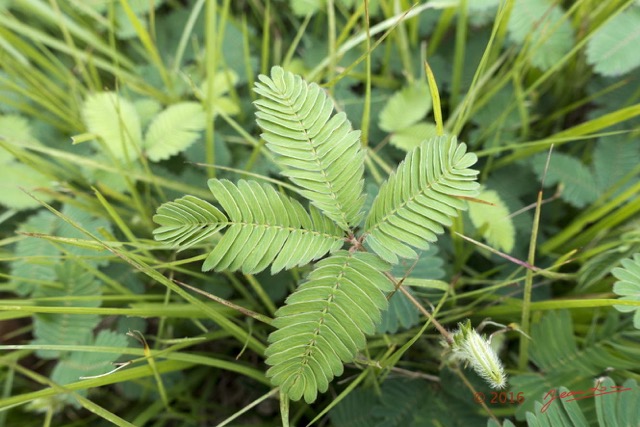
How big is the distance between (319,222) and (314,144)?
0.47 feet

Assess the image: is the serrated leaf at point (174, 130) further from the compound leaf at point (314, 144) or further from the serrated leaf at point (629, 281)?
the serrated leaf at point (629, 281)

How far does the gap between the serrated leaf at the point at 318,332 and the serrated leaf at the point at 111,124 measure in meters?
0.69

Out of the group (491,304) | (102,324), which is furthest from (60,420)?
(491,304)

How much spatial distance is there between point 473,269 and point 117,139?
104 centimetres

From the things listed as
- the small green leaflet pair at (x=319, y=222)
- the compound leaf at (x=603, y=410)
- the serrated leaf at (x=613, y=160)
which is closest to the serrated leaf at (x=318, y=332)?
the small green leaflet pair at (x=319, y=222)

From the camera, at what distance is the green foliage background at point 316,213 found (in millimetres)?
876

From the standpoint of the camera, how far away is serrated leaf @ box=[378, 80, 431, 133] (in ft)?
4.18

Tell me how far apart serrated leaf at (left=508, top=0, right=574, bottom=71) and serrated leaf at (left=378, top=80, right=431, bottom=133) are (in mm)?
284

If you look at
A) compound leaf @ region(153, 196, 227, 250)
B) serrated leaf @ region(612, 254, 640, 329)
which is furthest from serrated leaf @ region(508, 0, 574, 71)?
compound leaf @ region(153, 196, 227, 250)

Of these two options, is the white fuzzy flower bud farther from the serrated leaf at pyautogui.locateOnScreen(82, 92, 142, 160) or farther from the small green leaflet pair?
the serrated leaf at pyautogui.locateOnScreen(82, 92, 142, 160)

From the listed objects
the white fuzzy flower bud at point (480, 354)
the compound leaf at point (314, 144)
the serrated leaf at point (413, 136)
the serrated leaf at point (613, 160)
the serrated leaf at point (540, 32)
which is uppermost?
the serrated leaf at point (540, 32)

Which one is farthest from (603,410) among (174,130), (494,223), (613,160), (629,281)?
(174,130)

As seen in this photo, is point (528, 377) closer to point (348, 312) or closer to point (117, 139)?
point (348, 312)

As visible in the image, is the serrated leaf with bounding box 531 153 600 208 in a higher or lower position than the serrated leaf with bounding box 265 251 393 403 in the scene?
higher
